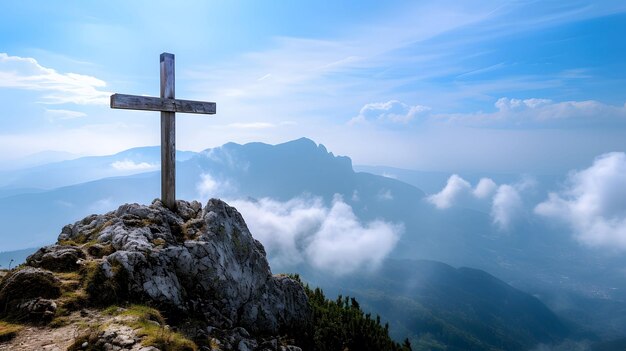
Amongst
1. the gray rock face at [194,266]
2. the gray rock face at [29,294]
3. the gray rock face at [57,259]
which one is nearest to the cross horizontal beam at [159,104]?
the gray rock face at [194,266]

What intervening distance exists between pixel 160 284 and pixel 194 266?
1.74 meters

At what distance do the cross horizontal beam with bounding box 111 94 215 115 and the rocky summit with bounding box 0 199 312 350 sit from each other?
4.24m

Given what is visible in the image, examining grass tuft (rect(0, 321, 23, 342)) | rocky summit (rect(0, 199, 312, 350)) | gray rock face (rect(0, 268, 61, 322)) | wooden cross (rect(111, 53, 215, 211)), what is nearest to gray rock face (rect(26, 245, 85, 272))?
rocky summit (rect(0, 199, 312, 350))

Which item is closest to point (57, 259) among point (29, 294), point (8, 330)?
point (29, 294)

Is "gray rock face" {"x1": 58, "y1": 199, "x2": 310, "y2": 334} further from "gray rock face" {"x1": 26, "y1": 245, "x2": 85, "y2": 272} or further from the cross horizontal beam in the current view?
the cross horizontal beam

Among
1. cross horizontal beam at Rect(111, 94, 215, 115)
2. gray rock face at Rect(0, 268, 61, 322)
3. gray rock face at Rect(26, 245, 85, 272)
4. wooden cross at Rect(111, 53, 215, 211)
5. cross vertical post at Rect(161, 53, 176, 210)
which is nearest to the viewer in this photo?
gray rock face at Rect(0, 268, 61, 322)

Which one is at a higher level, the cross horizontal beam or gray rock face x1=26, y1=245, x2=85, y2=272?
the cross horizontal beam

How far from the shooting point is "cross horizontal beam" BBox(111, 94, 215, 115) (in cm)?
1439

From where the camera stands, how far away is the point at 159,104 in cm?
1558

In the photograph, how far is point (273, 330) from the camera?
50.1 ft

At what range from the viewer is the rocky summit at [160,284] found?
9.88 m

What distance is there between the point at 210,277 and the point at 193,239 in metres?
1.86

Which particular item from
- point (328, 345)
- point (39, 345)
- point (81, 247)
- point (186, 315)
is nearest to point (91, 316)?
point (39, 345)

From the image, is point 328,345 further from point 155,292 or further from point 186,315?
point 155,292
